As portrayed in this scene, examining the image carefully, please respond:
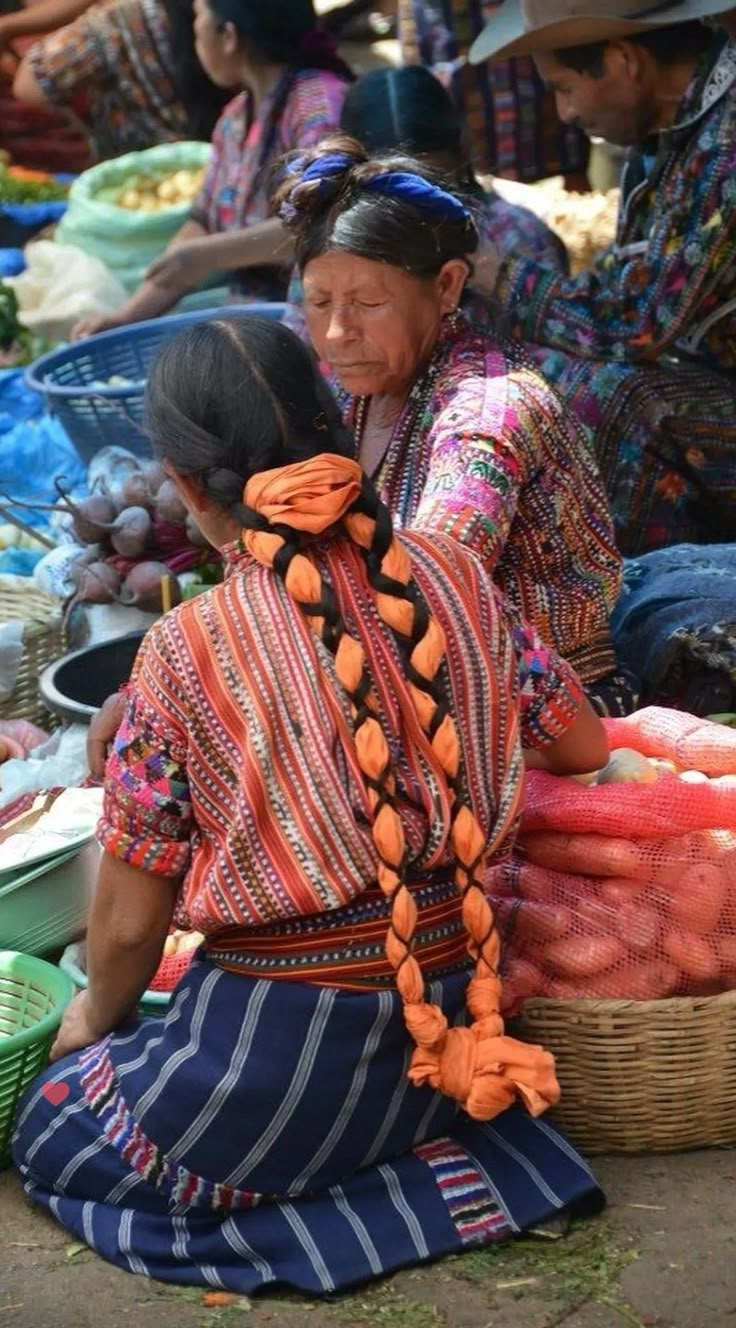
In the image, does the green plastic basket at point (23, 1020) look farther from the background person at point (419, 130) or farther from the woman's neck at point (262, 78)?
the woman's neck at point (262, 78)

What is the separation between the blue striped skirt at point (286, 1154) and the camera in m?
2.26

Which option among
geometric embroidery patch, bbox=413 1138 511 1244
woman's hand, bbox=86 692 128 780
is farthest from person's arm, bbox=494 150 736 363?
geometric embroidery patch, bbox=413 1138 511 1244

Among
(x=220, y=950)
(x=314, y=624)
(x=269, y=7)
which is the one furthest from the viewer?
(x=269, y=7)

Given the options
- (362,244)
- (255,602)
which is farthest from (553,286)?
(255,602)

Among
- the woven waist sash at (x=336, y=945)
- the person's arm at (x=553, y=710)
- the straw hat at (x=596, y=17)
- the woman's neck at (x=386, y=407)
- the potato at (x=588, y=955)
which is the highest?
the straw hat at (x=596, y=17)

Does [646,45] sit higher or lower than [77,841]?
higher

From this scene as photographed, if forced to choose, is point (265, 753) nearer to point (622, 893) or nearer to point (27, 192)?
point (622, 893)

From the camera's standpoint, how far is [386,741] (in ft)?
7.15

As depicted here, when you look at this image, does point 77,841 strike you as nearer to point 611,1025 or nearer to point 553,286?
point 611,1025

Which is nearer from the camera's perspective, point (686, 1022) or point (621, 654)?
point (686, 1022)

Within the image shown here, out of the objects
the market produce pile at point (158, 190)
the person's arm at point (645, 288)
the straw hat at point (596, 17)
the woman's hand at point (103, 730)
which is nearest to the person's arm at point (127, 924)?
the woman's hand at point (103, 730)

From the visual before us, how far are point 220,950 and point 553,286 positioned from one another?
7.85 ft

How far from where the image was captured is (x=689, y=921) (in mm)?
2559

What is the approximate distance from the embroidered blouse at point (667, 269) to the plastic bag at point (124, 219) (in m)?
2.27
